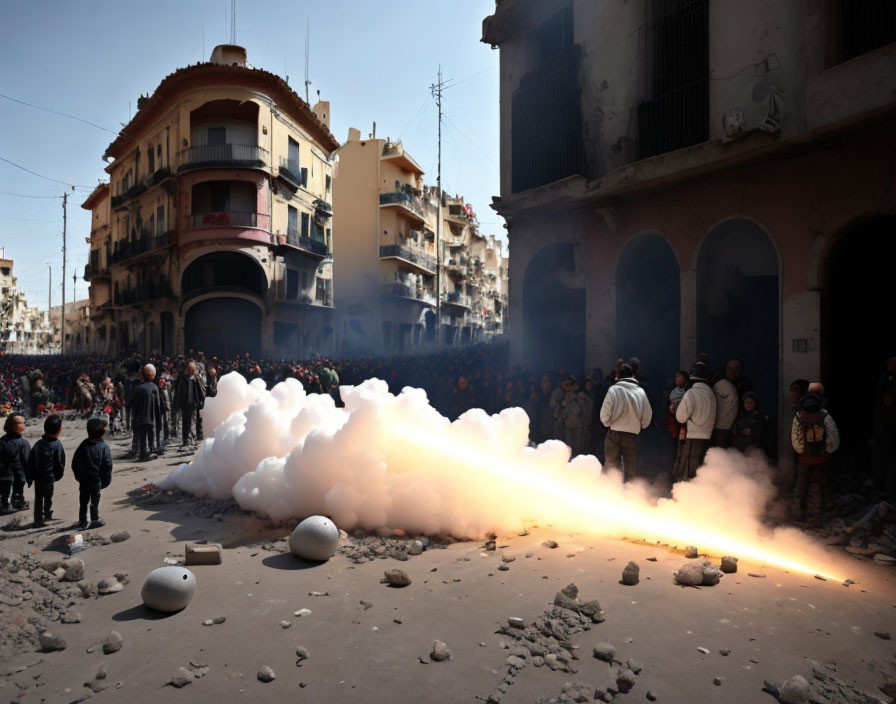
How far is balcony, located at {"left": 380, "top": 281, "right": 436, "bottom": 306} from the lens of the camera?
140 feet

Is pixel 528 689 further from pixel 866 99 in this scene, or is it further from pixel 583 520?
pixel 866 99

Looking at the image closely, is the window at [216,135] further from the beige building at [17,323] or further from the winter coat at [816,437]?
the beige building at [17,323]

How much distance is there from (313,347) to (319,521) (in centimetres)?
2948

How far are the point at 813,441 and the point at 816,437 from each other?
→ 6 centimetres

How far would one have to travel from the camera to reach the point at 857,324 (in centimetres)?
957

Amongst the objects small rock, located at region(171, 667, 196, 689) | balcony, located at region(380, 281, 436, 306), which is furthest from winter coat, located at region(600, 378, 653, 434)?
balcony, located at region(380, 281, 436, 306)

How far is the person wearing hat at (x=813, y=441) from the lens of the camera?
6.96 meters

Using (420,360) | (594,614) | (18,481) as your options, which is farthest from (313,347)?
(594,614)

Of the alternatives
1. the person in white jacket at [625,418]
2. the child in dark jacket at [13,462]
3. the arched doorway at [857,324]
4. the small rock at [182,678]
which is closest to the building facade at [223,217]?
the child in dark jacket at [13,462]

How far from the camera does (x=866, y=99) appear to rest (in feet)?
26.3

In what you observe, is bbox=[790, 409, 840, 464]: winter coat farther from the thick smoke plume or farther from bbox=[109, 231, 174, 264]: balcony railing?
bbox=[109, 231, 174, 264]: balcony railing

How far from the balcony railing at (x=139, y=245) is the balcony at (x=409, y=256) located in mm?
16174

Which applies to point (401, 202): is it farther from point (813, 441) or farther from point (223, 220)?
point (813, 441)

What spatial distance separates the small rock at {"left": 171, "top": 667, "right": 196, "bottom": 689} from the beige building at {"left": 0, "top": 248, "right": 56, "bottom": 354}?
7651cm
